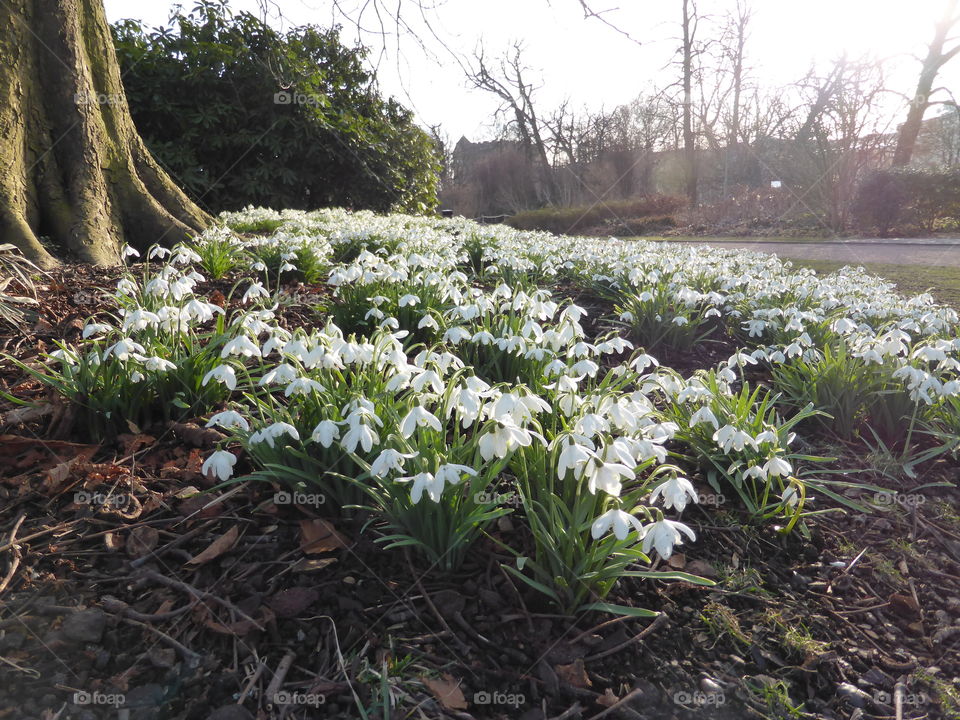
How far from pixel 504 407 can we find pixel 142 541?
131cm

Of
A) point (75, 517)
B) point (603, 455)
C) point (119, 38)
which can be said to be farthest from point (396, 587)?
point (119, 38)

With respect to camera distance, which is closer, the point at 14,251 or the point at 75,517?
the point at 75,517

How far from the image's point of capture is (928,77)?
18.0 meters

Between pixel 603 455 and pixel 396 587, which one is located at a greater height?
pixel 603 455

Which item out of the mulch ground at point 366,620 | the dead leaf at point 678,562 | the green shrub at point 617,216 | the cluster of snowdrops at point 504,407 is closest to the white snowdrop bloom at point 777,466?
the cluster of snowdrops at point 504,407

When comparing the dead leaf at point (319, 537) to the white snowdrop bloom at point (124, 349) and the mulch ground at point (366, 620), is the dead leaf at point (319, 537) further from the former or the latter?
the white snowdrop bloom at point (124, 349)

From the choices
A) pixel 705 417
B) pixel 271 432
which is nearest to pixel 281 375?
pixel 271 432

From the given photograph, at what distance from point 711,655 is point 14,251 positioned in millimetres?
4442

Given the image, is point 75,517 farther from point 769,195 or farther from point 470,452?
point 769,195

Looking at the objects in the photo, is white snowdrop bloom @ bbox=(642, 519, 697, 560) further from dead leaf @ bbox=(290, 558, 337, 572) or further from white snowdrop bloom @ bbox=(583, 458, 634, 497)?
dead leaf @ bbox=(290, 558, 337, 572)

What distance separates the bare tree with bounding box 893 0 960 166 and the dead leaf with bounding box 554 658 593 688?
837 inches

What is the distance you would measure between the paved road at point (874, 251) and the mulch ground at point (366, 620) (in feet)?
28.0

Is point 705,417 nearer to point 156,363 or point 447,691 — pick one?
point 447,691

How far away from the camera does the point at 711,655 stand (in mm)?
1660
